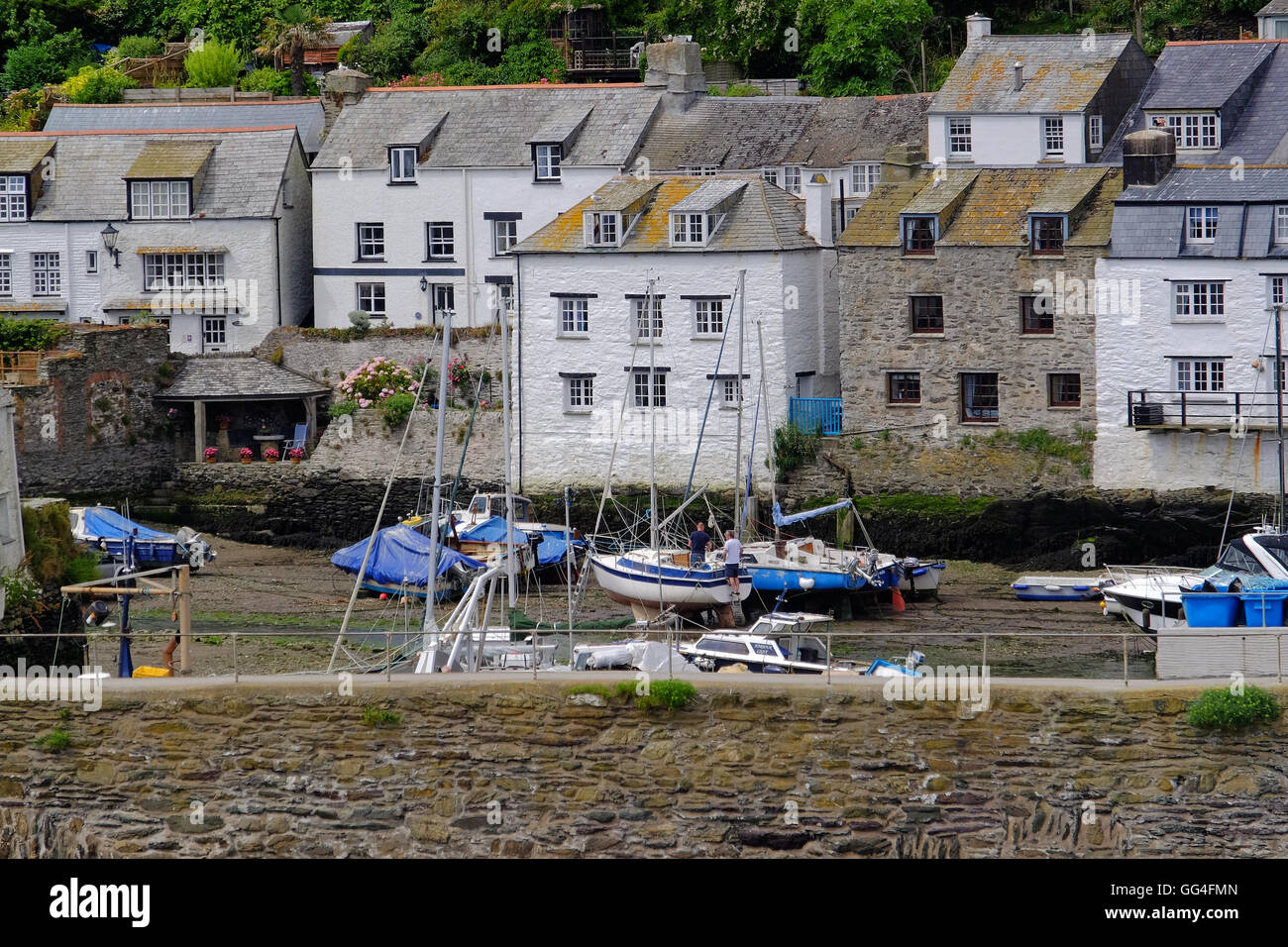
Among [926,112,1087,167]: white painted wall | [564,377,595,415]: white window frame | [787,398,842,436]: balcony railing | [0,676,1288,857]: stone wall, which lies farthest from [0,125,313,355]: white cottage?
[0,676,1288,857]: stone wall

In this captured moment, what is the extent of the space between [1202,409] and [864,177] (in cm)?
957

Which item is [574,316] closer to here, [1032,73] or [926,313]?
[926,313]

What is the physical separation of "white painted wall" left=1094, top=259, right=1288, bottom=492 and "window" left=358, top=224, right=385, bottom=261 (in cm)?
1722

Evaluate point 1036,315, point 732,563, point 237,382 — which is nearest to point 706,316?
point 1036,315

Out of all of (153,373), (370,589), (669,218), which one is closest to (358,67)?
(153,373)

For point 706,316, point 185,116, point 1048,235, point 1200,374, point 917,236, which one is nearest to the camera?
point 1200,374

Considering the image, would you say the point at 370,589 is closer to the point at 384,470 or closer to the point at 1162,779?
the point at 384,470

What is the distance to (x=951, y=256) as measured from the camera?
45.7 m

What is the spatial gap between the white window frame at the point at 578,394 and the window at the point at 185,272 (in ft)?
35.2

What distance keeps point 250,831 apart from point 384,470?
79.6ft

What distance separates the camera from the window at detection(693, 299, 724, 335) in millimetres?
46312

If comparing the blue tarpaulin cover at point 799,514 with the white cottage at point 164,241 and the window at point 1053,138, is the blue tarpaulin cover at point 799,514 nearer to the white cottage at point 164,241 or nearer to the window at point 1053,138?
the window at point 1053,138

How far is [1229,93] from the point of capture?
4722cm

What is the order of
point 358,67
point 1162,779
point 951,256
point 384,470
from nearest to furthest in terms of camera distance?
point 1162,779
point 951,256
point 384,470
point 358,67
